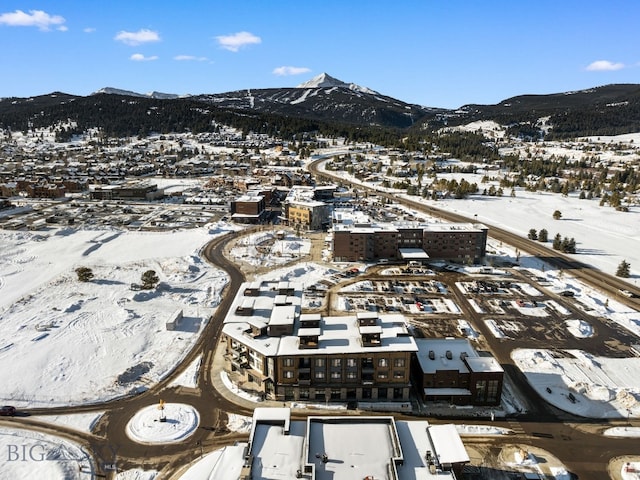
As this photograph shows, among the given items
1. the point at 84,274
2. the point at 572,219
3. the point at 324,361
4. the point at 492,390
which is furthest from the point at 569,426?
the point at 572,219

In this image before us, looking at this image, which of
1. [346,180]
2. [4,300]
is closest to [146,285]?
[4,300]

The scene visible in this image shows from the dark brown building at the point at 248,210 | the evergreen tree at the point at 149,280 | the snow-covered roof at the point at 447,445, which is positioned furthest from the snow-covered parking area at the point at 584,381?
the dark brown building at the point at 248,210

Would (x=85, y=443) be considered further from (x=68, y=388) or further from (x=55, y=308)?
(x=55, y=308)

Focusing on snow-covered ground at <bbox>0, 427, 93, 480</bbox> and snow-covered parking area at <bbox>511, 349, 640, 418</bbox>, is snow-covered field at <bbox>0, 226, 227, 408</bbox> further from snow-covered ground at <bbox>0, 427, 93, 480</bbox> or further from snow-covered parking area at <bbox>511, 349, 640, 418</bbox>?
snow-covered parking area at <bbox>511, 349, 640, 418</bbox>

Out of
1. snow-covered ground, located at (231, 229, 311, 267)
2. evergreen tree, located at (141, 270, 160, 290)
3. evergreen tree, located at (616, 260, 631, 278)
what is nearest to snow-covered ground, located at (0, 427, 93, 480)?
evergreen tree, located at (141, 270, 160, 290)

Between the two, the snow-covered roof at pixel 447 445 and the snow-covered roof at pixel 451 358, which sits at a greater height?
the snow-covered roof at pixel 451 358

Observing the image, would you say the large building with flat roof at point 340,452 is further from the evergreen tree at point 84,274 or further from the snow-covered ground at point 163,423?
the evergreen tree at point 84,274
